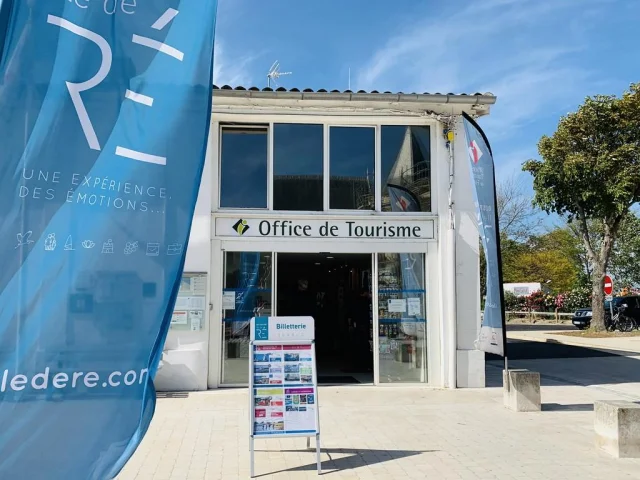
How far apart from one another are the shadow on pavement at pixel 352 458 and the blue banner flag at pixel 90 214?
303 centimetres

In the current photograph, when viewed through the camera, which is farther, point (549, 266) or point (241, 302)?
point (549, 266)

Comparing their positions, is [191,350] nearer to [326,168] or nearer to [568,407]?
[326,168]

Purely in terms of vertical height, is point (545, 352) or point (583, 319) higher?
point (583, 319)

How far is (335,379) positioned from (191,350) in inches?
115

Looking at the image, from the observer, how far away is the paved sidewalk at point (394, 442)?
552cm

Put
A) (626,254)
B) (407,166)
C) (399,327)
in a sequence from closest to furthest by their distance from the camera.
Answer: (399,327) < (407,166) < (626,254)

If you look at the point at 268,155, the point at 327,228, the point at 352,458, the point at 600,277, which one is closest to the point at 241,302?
the point at 327,228

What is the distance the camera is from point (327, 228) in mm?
10078

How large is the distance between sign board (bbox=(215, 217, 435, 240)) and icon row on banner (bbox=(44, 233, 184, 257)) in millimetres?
7032

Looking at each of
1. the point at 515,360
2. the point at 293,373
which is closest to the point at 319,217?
the point at 293,373

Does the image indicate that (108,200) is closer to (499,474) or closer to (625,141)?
(499,474)

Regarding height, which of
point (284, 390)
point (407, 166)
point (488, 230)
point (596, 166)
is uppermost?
point (596, 166)

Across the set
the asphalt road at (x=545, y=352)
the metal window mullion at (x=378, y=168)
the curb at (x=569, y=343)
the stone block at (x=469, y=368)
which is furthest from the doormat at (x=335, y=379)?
the curb at (x=569, y=343)

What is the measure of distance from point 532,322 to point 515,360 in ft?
74.8
